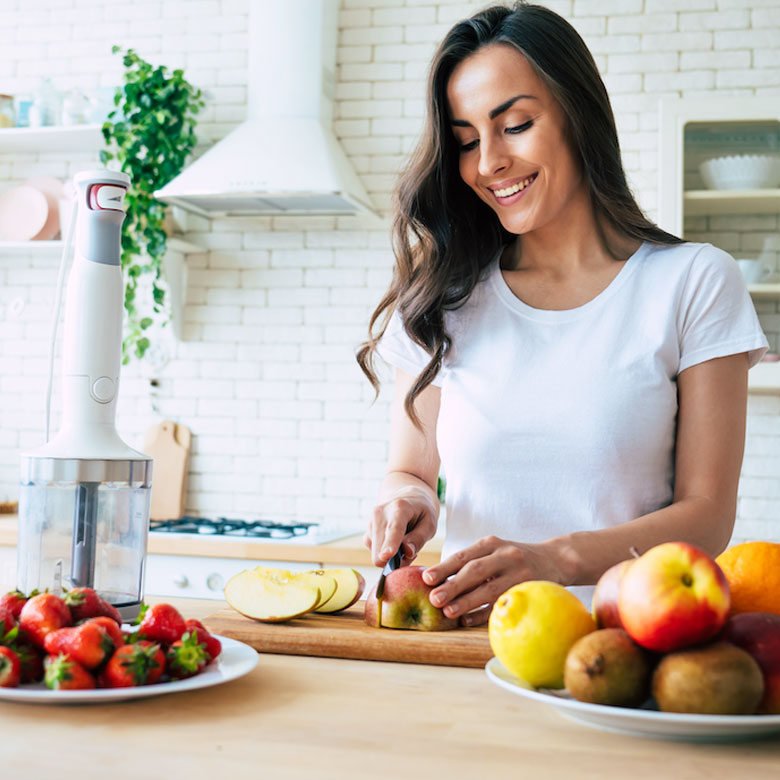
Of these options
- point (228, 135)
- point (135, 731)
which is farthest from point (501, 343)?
point (228, 135)

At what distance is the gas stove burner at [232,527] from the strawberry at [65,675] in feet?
6.68

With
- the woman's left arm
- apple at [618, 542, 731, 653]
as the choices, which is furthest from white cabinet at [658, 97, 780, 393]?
apple at [618, 542, 731, 653]

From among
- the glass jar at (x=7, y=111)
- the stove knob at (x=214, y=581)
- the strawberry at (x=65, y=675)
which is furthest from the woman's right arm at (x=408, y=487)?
the glass jar at (x=7, y=111)

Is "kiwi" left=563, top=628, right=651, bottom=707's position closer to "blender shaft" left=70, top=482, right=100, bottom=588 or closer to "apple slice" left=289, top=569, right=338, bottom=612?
"apple slice" left=289, top=569, right=338, bottom=612

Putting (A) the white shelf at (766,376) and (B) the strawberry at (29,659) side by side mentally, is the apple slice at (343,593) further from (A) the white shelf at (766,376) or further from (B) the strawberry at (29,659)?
(A) the white shelf at (766,376)

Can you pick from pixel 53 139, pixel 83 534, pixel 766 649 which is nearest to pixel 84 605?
pixel 83 534

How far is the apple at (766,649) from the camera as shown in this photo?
2.57ft

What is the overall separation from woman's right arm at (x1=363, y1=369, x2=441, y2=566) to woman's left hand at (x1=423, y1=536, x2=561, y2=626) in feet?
0.61

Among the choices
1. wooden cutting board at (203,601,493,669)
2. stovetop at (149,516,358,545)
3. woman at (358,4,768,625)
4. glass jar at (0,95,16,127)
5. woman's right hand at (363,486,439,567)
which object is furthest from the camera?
glass jar at (0,95,16,127)

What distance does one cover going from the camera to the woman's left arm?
117 centimetres

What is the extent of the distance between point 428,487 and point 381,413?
1.80m

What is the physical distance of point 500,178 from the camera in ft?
5.24

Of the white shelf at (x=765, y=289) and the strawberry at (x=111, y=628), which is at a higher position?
the white shelf at (x=765, y=289)

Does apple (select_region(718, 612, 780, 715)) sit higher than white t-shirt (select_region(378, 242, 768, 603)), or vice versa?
white t-shirt (select_region(378, 242, 768, 603))
